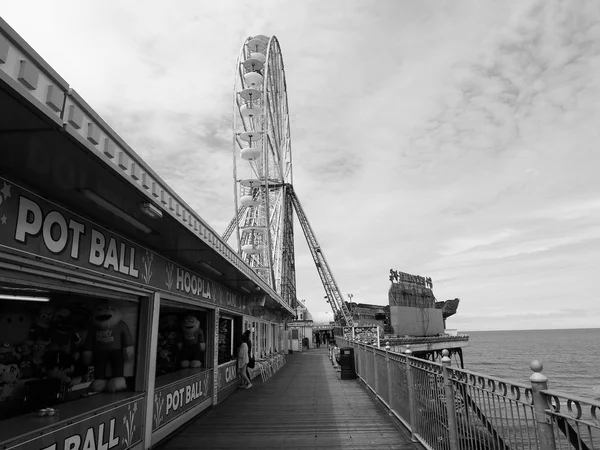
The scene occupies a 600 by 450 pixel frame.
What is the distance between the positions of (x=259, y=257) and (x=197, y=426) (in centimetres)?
2470

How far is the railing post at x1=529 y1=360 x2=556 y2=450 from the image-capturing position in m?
2.45

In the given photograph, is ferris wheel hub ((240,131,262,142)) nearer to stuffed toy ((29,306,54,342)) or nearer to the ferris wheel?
the ferris wheel

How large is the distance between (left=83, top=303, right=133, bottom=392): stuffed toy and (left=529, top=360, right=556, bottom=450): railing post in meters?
4.68

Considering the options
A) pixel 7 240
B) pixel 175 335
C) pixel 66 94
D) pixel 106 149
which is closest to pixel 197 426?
pixel 175 335

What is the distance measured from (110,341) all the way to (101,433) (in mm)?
1441

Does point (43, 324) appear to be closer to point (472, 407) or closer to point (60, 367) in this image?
point (60, 367)

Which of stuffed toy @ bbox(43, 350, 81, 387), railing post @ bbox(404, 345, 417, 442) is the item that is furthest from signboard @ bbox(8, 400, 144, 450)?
railing post @ bbox(404, 345, 417, 442)

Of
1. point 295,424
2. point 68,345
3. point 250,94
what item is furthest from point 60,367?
point 250,94

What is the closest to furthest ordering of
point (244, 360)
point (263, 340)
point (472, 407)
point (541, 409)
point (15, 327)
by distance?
point (541, 409) < point (472, 407) < point (15, 327) < point (244, 360) < point (263, 340)

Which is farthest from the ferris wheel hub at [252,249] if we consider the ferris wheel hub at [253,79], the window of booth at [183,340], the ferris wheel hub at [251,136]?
the window of booth at [183,340]

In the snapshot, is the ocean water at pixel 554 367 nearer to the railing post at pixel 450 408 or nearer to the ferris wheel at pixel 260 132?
the railing post at pixel 450 408

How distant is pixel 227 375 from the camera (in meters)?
9.59

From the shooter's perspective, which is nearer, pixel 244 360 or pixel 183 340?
pixel 183 340

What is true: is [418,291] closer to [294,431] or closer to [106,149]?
[294,431]
